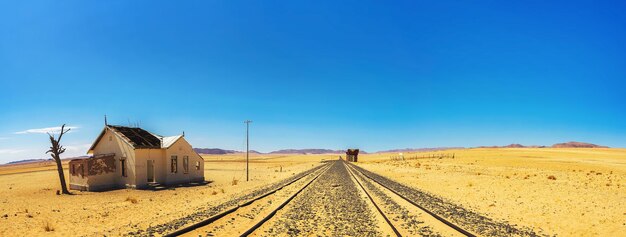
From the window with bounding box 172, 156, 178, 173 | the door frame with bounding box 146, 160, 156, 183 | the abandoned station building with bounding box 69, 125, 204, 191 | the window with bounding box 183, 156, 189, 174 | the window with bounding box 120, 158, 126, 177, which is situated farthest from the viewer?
the window with bounding box 183, 156, 189, 174

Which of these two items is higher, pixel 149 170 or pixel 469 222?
pixel 149 170

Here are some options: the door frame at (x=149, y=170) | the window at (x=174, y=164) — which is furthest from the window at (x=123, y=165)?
the window at (x=174, y=164)

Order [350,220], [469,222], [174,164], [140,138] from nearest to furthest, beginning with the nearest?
[469,222]
[350,220]
[140,138]
[174,164]

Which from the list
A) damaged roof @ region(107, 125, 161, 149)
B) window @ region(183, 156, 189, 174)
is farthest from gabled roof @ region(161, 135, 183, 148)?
window @ region(183, 156, 189, 174)

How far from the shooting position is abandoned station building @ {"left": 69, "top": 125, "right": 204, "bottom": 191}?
95.9ft

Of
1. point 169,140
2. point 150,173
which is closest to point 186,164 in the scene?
point 169,140

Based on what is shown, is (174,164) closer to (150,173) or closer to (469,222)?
(150,173)

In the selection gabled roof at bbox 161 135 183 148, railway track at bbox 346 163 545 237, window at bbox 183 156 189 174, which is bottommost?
railway track at bbox 346 163 545 237

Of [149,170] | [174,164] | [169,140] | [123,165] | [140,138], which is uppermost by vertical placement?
[140,138]

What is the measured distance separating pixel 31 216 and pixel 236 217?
1144cm

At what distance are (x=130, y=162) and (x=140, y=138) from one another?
10.8 ft

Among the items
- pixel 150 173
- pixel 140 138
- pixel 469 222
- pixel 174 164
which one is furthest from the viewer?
pixel 174 164

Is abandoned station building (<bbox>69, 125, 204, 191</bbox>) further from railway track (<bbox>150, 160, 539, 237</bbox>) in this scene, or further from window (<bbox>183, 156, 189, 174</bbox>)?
railway track (<bbox>150, 160, 539, 237</bbox>)

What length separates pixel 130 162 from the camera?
29.8 m
